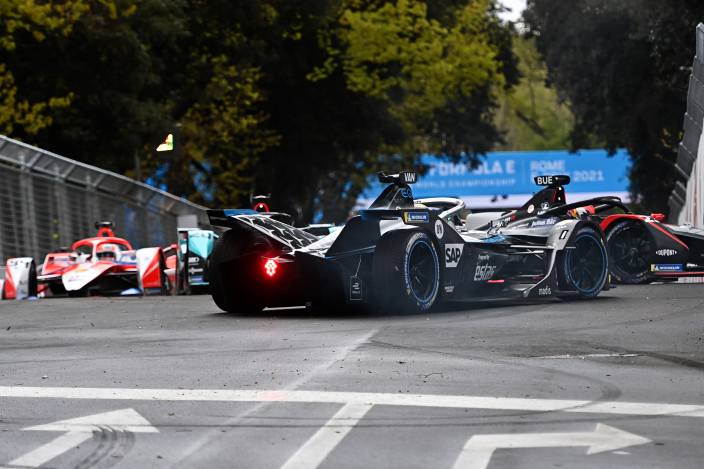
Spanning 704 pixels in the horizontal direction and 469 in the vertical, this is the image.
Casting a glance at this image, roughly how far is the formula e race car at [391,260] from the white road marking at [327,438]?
6116 millimetres

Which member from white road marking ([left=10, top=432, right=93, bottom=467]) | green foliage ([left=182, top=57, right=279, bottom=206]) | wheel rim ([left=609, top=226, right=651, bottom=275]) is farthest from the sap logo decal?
green foliage ([left=182, top=57, right=279, bottom=206])

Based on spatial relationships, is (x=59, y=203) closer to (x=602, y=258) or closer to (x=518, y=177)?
(x=602, y=258)

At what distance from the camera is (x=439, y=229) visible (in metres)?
13.6

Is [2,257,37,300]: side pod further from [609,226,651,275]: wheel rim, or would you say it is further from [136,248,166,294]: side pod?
[609,226,651,275]: wheel rim

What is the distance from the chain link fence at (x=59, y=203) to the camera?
27969mm

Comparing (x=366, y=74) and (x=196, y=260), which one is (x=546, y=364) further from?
(x=366, y=74)

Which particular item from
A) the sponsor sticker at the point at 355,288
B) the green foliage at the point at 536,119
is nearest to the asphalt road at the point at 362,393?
the sponsor sticker at the point at 355,288

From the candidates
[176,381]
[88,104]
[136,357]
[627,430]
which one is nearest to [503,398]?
[627,430]

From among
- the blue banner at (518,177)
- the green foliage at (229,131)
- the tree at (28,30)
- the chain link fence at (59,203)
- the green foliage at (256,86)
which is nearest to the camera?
the chain link fence at (59,203)

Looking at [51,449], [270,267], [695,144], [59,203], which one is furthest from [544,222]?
[59,203]

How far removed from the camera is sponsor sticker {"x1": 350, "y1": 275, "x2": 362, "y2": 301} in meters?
13.1

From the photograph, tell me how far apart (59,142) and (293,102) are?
10.6 metres

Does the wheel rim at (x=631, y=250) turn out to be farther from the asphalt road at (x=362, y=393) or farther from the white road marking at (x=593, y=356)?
the white road marking at (x=593, y=356)

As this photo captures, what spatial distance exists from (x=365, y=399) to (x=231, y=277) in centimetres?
689
